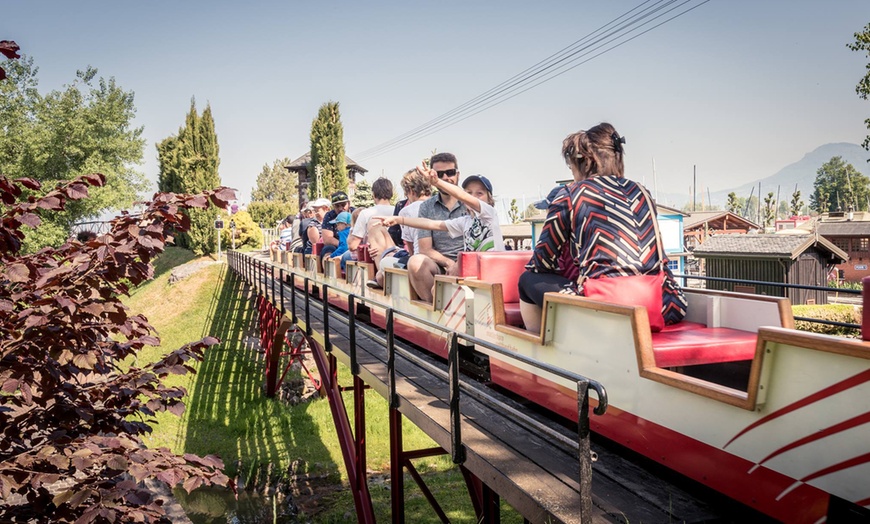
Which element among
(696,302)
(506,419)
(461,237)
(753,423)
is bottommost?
(506,419)

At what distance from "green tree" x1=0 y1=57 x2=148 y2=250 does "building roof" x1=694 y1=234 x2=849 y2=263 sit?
28.6 meters

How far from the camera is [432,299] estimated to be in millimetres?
5441

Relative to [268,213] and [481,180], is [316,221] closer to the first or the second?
[481,180]

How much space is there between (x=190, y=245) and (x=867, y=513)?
120 feet

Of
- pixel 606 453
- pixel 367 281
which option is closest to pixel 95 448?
pixel 606 453

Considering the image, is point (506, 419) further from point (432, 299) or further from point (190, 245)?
point (190, 245)

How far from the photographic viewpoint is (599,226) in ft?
10.8

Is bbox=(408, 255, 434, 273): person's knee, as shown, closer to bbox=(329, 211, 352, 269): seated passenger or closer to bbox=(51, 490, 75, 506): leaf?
bbox=(51, 490, 75, 506): leaf

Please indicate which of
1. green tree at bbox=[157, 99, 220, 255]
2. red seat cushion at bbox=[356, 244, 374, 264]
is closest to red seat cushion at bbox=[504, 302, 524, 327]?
red seat cushion at bbox=[356, 244, 374, 264]

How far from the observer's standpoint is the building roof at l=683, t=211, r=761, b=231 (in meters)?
46.8

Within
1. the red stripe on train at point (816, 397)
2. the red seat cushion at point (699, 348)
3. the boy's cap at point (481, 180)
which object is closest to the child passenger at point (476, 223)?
the boy's cap at point (481, 180)

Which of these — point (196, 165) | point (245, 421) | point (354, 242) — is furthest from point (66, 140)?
point (354, 242)

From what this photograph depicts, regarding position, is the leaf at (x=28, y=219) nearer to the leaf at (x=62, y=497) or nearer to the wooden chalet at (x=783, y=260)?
the leaf at (x=62, y=497)

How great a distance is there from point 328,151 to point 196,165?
958 centimetres
